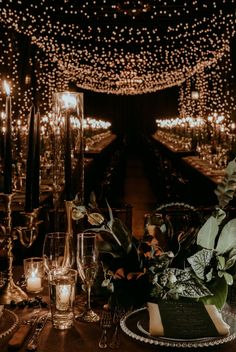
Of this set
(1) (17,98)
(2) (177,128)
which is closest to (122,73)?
(2) (177,128)

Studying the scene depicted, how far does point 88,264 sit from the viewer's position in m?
1.82

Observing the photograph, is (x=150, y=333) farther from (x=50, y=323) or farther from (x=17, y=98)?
(x=17, y=98)

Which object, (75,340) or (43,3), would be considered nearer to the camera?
(75,340)

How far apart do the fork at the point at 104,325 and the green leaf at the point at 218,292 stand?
1.04 ft

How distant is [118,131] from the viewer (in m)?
30.8

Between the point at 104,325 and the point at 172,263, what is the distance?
0.29m

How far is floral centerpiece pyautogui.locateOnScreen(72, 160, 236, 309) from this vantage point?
161 centimetres

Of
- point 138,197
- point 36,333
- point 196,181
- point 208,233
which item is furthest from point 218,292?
point 138,197

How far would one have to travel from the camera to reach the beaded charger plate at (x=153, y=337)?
5.17 ft

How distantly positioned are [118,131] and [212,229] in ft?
95.9

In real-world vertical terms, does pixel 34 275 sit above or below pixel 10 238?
below

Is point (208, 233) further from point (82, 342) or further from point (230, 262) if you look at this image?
point (82, 342)

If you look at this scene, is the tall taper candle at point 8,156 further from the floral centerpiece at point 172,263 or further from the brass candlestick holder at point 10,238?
the floral centerpiece at point 172,263

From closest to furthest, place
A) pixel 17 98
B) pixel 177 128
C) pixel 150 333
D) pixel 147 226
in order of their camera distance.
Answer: pixel 150 333 < pixel 147 226 < pixel 17 98 < pixel 177 128
